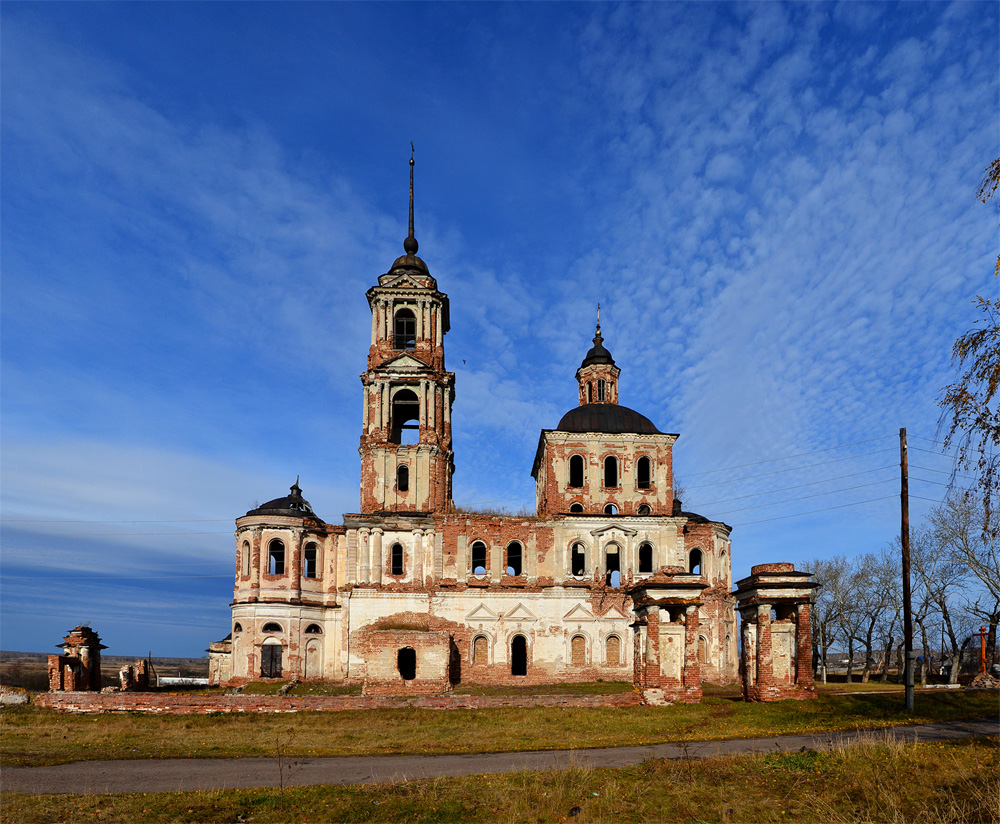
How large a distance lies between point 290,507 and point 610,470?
17.7 m

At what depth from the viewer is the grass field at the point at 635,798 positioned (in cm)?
1035

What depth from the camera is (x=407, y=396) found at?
45.5 metres

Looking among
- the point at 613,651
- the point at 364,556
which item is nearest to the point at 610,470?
the point at 613,651

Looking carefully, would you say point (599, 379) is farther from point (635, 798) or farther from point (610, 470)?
point (635, 798)

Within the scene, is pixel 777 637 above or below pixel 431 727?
above

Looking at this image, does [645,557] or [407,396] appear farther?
[407,396]

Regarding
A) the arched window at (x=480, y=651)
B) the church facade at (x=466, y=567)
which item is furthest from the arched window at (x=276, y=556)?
the arched window at (x=480, y=651)

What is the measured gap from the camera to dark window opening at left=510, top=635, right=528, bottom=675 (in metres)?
39.1

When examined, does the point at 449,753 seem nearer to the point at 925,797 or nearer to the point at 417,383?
the point at 925,797

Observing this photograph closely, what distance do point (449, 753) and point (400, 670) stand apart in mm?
22358

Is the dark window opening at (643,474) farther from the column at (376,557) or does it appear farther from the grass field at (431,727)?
the grass field at (431,727)

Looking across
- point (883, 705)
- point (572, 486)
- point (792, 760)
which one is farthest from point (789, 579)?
point (572, 486)

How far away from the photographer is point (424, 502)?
139 feet

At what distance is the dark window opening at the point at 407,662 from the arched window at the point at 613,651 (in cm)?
978
